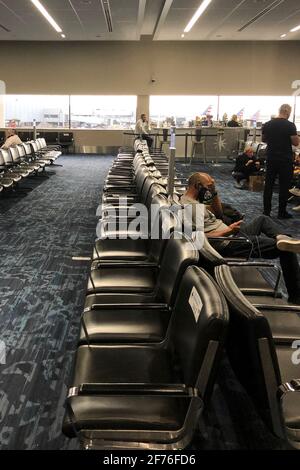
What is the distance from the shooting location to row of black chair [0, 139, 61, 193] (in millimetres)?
7223

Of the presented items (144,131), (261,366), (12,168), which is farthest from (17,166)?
(261,366)

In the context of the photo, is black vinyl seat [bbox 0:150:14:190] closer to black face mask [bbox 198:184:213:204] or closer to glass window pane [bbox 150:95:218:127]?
black face mask [bbox 198:184:213:204]

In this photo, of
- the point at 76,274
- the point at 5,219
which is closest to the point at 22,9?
the point at 5,219

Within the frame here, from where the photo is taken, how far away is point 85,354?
71.7 inches

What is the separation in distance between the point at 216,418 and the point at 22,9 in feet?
32.7

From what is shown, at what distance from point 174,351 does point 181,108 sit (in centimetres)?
1449

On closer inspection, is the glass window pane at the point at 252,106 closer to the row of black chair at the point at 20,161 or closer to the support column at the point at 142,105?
the support column at the point at 142,105

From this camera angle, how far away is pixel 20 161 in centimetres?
836

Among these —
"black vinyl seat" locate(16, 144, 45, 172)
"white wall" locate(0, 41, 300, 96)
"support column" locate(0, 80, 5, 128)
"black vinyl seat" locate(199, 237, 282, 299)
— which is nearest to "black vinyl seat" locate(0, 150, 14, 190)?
"black vinyl seat" locate(16, 144, 45, 172)

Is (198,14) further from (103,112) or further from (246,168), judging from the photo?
(103,112)

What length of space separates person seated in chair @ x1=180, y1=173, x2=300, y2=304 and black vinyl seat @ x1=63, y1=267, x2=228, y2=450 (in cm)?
123

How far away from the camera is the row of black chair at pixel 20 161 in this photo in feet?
23.7
